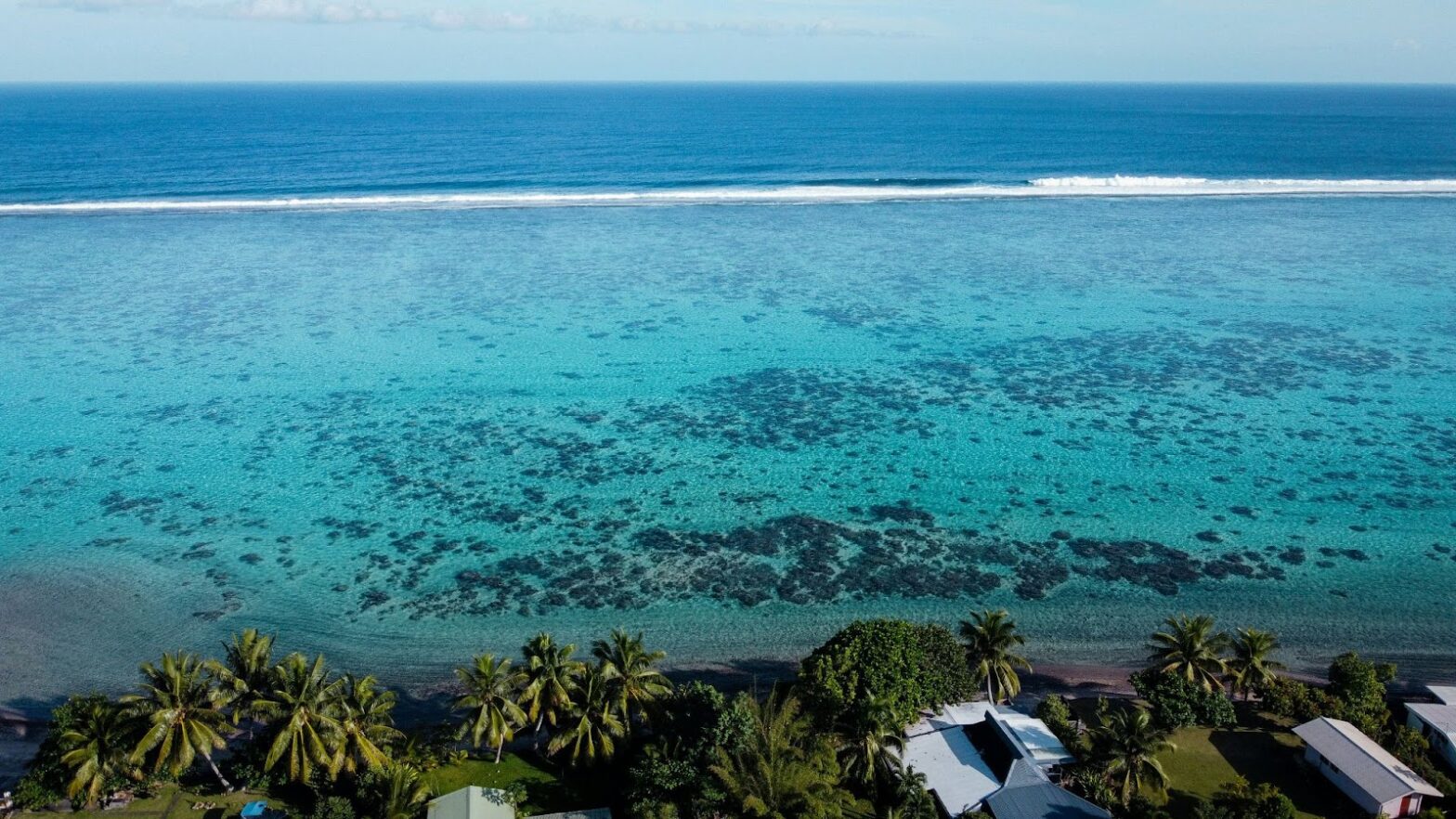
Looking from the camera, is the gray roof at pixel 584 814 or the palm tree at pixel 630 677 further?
the palm tree at pixel 630 677

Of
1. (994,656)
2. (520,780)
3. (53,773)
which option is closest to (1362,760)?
(994,656)

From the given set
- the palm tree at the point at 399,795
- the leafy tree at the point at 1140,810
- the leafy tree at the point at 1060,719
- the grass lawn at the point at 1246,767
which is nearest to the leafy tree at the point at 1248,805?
the grass lawn at the point at 1246,767

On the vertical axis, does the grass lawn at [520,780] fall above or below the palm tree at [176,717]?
below

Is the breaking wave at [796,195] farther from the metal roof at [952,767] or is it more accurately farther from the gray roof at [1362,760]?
the gray roof at [1362,760]

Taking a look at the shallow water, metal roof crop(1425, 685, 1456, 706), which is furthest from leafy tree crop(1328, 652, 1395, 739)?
the shallow water

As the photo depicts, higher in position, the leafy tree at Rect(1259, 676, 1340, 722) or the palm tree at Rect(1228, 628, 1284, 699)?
the palm tree at Rect(1228, 628, 1284, 699)

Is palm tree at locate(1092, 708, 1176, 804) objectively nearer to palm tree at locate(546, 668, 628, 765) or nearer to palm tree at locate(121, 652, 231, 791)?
palm tree at locate(546, 668, 628, 765)

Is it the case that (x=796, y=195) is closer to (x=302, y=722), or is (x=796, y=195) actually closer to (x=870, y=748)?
(x=870, y=748)
